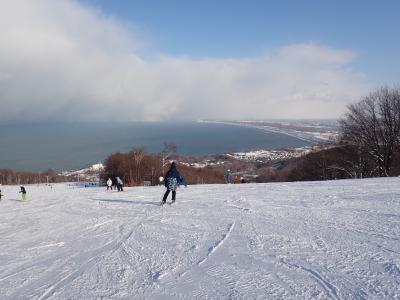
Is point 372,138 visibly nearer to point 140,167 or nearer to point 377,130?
point 377,130

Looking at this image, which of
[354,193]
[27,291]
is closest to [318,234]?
[27,291]

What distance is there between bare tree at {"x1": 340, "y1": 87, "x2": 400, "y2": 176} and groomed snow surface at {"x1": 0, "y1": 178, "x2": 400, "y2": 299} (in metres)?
24.3

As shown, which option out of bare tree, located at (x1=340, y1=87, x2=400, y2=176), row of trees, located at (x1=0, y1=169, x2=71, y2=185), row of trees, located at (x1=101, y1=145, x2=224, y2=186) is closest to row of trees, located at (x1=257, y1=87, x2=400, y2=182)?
bare tree, located at (x1=340, y1=87, x2=400, y2=176)

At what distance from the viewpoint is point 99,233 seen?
9.41 m

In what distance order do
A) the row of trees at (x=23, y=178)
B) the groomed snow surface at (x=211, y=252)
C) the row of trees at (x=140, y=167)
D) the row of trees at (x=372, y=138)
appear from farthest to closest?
the row of trees at (x=23, y=178) → the row of trees at (x=140, y=167) → the row of trees at (x=372, y=138) → the groomed snow surface at (x=211, y=252)

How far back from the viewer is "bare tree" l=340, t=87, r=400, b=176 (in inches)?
1348

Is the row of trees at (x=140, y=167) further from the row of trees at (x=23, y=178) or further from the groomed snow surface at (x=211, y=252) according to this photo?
the groomed snow surface at (x=211, y=252)

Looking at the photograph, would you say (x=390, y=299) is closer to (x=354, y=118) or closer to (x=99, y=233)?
(x=99, y=233)

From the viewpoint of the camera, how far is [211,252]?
23.4 ft

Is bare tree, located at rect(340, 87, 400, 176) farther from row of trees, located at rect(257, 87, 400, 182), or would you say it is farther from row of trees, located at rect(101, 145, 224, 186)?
row of trees, located at rect(101, 145, 224, 186)

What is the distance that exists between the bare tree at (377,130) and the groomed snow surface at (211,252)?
79.6 ft

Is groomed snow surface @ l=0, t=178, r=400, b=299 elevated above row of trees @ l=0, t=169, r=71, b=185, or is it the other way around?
groomed snow surface @ l=0, t=178, r=400, b=299

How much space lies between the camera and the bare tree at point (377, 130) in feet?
112

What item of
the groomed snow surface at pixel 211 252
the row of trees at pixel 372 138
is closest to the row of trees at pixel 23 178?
the row of trees at pixel 372 138
